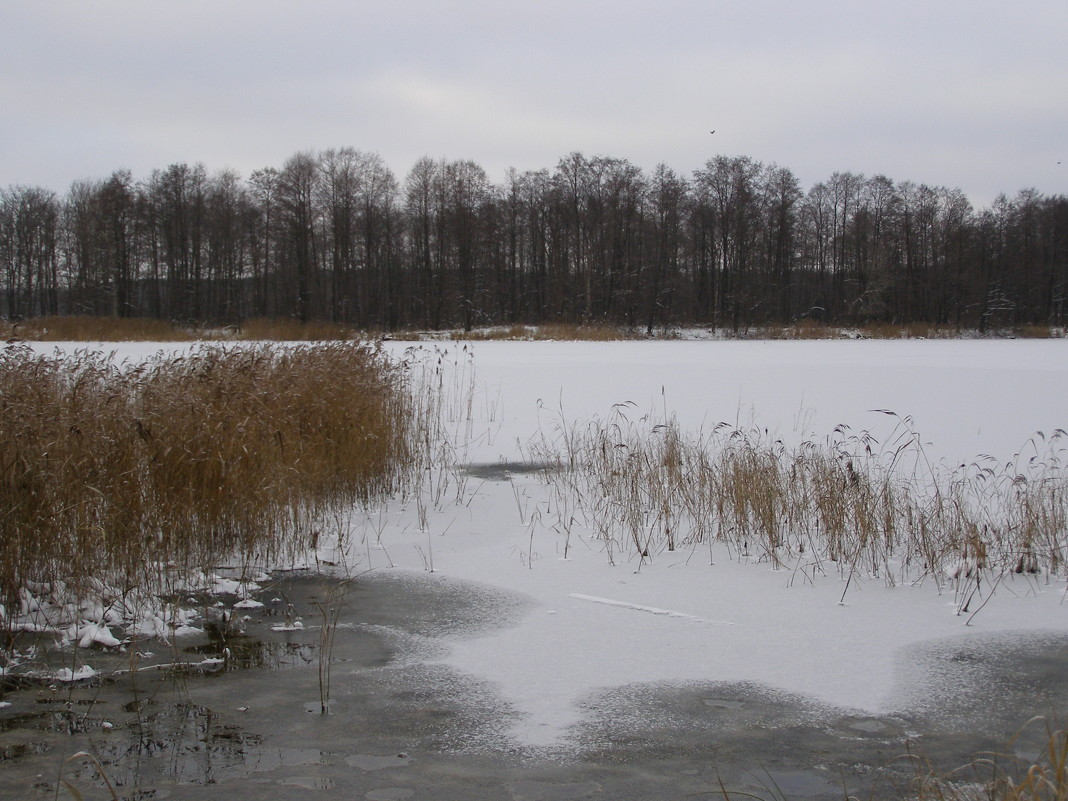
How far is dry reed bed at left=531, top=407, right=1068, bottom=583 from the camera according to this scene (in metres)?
4.75

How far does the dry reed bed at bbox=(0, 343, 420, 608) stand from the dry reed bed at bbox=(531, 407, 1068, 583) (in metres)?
1.69

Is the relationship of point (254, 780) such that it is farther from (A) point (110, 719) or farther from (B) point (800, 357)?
(B) point (800, 357)

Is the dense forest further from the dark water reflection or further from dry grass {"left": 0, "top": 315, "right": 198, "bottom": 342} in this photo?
the dark water reflection

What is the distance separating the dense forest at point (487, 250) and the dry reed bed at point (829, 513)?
38.4 m

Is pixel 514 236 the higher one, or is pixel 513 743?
pixel 514 236

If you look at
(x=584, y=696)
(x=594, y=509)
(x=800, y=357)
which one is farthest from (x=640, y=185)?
(x=584, y=696)

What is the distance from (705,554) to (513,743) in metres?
2.69

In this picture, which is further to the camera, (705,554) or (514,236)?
(514,236)

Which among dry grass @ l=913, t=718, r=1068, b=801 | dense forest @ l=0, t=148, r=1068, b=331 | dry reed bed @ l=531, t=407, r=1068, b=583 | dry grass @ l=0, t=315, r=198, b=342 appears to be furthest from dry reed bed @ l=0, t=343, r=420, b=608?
dense forest @ l=0, t=148, r=1068, b=331

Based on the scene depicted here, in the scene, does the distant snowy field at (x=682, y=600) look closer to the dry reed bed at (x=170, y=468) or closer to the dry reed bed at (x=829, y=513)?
the dry reed bed at (x=829, y=513)

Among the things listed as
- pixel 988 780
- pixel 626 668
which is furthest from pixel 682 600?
pixel 988 780

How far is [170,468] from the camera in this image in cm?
473

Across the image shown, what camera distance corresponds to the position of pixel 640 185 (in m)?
46.2

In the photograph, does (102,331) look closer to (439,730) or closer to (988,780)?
(439,730)
